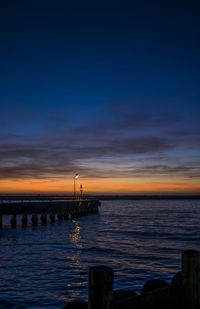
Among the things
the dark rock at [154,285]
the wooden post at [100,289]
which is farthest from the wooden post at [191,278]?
the wooden post at [100,289]

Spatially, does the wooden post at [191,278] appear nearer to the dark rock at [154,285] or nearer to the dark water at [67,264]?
the dark rock at [154,285]

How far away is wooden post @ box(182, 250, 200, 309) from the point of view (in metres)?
5.28

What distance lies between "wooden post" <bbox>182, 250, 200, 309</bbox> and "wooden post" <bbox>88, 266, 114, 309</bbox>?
2077 mm

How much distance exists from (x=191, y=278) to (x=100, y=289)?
2.34 meters

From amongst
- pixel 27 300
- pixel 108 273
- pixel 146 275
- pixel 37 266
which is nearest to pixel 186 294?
pixel 108 273

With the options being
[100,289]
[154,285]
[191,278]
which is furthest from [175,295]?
[100,289]

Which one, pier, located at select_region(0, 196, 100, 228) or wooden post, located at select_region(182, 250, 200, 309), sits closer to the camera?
wooden post, located at select_region(182, 250, 200, 309)

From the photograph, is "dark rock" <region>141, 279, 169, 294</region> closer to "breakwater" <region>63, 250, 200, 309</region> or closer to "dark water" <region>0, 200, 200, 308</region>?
"breakwater" <region>63, 250, 200, 309</region>

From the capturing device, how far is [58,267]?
1501 cm

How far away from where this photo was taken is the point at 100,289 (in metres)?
3.89

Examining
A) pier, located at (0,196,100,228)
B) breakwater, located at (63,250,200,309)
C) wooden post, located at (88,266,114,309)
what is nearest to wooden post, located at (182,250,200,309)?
breakwater, located at (63,250,200,309)

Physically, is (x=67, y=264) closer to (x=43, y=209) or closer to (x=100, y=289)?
(x=100, y=289)

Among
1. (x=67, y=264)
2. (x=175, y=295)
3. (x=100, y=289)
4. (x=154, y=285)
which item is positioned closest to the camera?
(x=100, y=289)

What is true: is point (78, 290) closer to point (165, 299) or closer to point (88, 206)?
point (165, 299)
